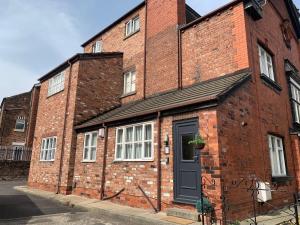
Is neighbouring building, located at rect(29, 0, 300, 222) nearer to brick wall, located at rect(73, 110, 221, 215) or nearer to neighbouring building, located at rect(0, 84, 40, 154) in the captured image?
brick wall, located at rect(73, 110, 221, 215)

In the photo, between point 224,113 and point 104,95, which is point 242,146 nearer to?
point 224,113

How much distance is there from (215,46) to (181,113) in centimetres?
409

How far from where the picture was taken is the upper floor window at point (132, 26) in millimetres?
16222

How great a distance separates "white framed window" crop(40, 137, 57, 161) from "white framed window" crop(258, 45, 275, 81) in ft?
37.1

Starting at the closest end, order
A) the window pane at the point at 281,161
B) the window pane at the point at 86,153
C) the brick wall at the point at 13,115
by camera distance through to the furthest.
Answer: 1. the window pane at the point at 281,161
2. the window pane at the point at 86,153
3. the brick wall at the point at 13,115

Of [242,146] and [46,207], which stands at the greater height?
[242,146]

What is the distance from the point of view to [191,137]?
26.0 ft

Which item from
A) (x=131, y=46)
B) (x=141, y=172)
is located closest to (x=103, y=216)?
(x=141, y=172)

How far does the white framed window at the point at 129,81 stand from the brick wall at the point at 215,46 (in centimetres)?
418

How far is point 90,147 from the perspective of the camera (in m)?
12.3

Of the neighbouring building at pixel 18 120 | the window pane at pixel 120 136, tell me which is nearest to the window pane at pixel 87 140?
the window pane at pixel 120 136

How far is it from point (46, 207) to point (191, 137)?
6.25 metres

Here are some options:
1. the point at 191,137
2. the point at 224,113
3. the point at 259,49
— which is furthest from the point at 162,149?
the point at 259,49

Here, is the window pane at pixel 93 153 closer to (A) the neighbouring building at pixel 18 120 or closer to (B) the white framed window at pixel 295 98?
(B) the white framed window at pixel 295 98
